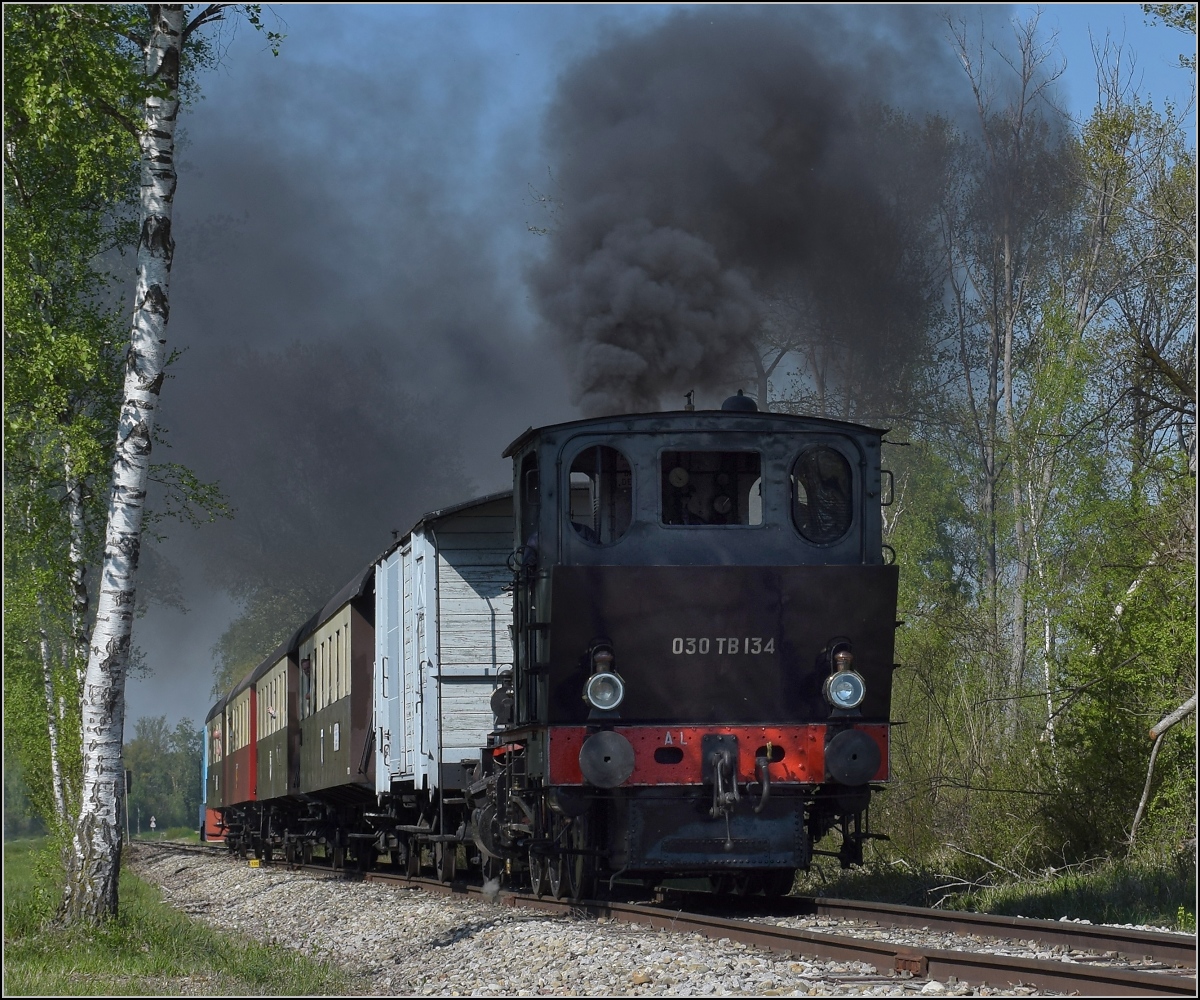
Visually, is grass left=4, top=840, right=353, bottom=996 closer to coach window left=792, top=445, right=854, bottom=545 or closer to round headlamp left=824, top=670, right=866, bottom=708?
round headlamp left=824, top=670, right=866, bottom=708

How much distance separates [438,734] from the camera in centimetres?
1183

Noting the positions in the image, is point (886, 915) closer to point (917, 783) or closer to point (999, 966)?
point (999, 966)

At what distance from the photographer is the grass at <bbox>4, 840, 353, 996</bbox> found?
7062mm

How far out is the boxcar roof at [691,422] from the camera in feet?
31.1

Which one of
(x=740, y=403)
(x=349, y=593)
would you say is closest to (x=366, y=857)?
(x=349, y=593)

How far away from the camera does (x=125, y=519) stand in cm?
952

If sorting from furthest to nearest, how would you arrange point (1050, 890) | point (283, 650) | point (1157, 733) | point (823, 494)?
point (283, 650) < point (1050, 890) < point (823, 494) < point (1157, 733)

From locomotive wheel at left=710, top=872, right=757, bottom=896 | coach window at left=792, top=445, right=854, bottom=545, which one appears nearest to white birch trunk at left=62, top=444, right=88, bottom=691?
locomotive wheel at left=710, top=872, right=757, bottom=896

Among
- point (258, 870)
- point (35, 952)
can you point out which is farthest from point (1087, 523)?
point (258, 870)

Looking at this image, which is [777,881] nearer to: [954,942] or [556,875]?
[556,875]

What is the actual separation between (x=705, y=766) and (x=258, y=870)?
11.7 m

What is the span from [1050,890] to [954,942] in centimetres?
286

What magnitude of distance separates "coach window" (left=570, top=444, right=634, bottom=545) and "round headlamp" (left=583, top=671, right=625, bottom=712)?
921 millimetres

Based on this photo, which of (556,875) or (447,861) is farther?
(447,861)
